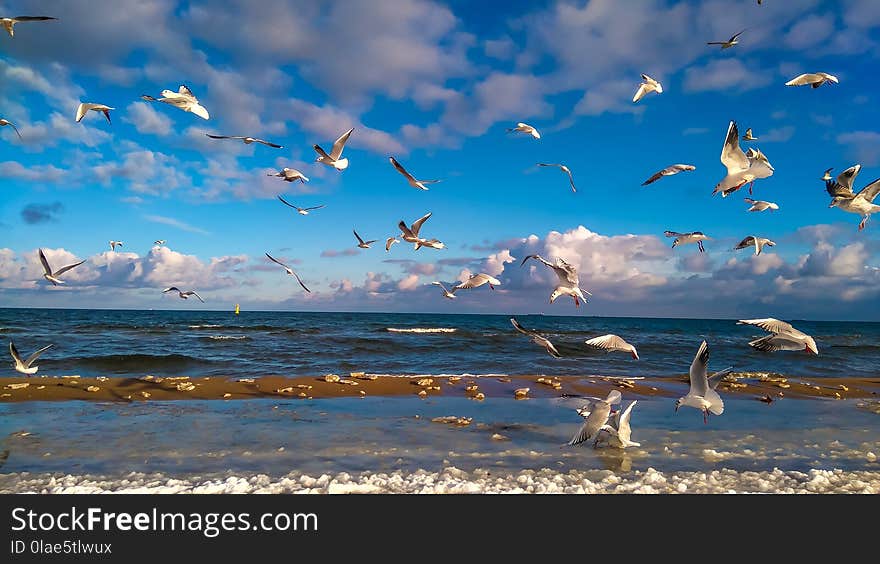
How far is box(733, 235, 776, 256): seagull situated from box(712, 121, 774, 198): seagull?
5.01 feet

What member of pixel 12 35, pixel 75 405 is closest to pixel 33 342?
pixel 75 405

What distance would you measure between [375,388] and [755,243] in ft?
29.2

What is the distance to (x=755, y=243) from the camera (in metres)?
9.26

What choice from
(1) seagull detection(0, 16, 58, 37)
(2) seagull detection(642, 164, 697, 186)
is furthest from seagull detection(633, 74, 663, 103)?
(1) seagull detection(0, 16, 58, 37)

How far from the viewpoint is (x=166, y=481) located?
6.15m

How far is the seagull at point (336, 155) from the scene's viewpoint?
922cm

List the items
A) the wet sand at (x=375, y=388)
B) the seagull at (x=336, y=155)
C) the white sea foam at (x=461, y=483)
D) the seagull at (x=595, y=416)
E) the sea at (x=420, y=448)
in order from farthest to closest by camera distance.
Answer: the wet sand at (x=375, y=388), the seagull at (x=336, y=155), the seagull at (x=595, y=416), the sea at (x=420, y=448), the white sea foam at (x=461, y=483)

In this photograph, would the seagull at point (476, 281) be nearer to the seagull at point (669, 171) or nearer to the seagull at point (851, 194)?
the seagull at point (669, 171)

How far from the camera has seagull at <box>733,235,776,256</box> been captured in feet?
30.0

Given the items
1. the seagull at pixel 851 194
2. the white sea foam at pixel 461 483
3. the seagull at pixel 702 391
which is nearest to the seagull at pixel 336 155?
the white sea foam at pixel 461 483

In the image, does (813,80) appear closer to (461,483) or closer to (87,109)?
(461,483)

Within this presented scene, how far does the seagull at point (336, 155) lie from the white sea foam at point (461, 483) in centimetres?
541

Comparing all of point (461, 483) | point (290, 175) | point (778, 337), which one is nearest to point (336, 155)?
point (290, 175)
